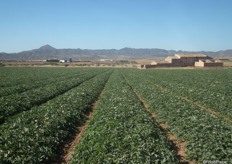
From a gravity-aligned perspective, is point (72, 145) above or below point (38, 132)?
below

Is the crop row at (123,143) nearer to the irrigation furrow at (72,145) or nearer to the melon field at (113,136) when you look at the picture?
the melon field at (113,136)

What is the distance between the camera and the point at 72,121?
57.1 ft

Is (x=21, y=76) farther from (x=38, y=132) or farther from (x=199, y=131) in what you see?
(x=199, y=131)

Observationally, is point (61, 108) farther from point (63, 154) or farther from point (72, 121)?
point (63, 154)

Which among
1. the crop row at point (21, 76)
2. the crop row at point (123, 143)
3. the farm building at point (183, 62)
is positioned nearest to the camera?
the crop row at point (123, 143)

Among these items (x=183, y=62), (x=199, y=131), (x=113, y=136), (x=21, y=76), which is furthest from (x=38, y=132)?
(x=183, y=62)

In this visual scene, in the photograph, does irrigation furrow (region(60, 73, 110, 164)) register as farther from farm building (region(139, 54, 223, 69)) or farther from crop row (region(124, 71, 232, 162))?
farm building (region(139, 54, 223, 69))

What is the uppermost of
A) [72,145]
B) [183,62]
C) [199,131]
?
[199,131]

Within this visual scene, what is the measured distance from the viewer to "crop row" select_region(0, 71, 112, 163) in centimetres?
1084

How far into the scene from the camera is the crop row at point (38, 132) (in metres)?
10.8

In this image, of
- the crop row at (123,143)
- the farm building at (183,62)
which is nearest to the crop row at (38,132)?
the crop row at (123,143)

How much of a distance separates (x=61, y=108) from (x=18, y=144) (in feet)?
27.4

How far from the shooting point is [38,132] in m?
13.6

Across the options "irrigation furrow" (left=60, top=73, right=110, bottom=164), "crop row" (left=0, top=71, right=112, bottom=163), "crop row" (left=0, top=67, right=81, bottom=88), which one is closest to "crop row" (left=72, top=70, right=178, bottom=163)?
"irrigation furrow" (left=60, top=73, right=110, bottom=164)
